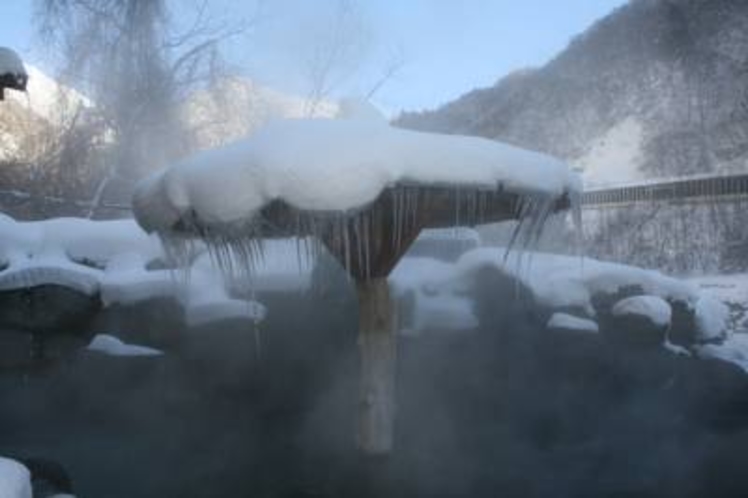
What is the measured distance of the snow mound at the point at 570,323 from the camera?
6.49 m

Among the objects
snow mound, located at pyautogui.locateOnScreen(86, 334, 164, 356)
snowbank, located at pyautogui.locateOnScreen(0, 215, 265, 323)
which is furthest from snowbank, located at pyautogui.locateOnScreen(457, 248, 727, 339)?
snow mound, located at pyautogui.locateOnScreen(86, 334, 164, 356)

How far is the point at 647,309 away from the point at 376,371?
3.55 m

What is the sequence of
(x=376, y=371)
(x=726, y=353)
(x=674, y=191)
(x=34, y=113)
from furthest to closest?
1. (x=34, y=113)
2. (x=674, y=191)
3. (x=726, y=353)
4. (x=376, y=371)

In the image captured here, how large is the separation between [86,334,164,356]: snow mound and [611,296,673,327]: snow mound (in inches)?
170

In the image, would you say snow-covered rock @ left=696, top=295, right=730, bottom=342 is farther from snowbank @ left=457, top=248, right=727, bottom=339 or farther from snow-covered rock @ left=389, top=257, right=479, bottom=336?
snow-covered rock @ left=389, top=257, right=479, bottom=336

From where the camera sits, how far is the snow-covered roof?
2904mm

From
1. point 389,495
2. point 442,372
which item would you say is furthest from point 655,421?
point 389,495

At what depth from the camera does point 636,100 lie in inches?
616

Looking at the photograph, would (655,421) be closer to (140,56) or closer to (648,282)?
(648,282)

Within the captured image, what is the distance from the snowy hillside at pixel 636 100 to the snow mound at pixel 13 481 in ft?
39.3

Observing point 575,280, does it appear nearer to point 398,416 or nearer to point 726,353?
point 726,353

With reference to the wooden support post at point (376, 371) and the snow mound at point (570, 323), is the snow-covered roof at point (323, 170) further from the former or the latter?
the snow mound at point (570, 323)

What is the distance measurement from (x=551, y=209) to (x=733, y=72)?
11.8m

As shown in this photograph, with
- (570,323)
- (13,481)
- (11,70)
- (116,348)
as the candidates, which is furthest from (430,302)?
(13,481)
